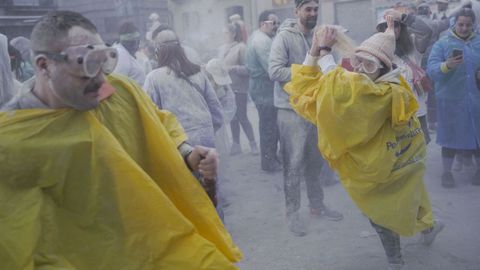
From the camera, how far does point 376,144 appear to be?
3.34 meters

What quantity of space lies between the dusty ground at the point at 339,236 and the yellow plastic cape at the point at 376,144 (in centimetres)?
48

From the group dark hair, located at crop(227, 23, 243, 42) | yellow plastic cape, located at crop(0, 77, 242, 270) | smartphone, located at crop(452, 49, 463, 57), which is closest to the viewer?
yellow plastic cape, located at crop(0, 77, 242, 270)

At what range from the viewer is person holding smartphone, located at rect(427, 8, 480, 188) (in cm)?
530

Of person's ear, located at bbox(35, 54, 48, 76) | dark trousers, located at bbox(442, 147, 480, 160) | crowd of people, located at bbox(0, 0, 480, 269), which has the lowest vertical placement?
dark trousers, located at bbox(442, 147, 480, 160)

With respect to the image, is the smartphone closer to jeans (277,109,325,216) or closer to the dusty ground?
the dusty ground

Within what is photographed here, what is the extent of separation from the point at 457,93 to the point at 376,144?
104 inches

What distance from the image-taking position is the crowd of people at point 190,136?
1.87 metres

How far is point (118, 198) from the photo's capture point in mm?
1979

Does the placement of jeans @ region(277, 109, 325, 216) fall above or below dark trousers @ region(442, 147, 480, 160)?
above

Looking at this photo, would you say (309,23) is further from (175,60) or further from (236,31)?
(236,31)

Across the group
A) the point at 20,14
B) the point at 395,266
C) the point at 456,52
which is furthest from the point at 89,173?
the point at 20,14

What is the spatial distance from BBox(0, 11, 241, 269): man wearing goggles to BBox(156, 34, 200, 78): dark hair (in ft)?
6.61

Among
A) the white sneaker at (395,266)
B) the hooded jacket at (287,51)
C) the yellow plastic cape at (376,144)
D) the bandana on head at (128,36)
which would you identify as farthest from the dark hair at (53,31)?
the bandana on head at (128,36)

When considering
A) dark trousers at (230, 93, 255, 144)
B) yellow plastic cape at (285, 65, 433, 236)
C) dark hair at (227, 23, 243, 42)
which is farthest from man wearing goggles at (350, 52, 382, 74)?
dark hair at (227, 23, 243, 42)
